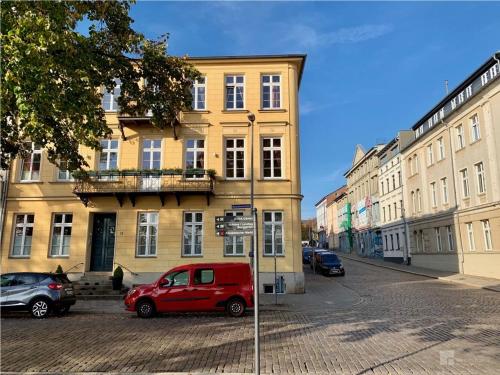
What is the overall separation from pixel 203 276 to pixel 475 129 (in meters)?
22.9

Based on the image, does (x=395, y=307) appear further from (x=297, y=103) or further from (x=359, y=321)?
(x=297, y=103)

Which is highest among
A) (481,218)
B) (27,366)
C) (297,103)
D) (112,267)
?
(297,103)

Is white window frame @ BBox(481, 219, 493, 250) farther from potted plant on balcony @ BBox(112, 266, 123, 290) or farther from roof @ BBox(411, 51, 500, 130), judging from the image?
potted plant on balcony @ BBox(112, 266, 123, 290)

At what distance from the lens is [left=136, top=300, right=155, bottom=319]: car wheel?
13.6 meters

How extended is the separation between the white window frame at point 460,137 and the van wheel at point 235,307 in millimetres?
22990

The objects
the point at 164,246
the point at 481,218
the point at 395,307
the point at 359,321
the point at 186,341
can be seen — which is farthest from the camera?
the point at 481,218

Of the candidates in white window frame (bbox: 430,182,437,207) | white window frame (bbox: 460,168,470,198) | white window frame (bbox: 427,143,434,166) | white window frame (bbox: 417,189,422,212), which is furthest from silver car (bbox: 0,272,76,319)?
white window frame (bbox: 417,189,422,212)

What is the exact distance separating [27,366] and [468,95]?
30182 mm

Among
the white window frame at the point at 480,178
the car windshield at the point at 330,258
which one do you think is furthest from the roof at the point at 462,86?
the car windshield at the point at 330,258

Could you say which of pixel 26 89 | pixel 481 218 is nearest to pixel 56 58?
pixel 26 89

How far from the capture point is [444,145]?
106ft

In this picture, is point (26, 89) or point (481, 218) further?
point (481, 218)

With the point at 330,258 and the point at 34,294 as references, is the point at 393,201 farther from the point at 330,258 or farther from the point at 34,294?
the point at 34,294

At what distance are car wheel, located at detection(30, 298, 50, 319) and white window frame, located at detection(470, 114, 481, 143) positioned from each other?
2664cm
